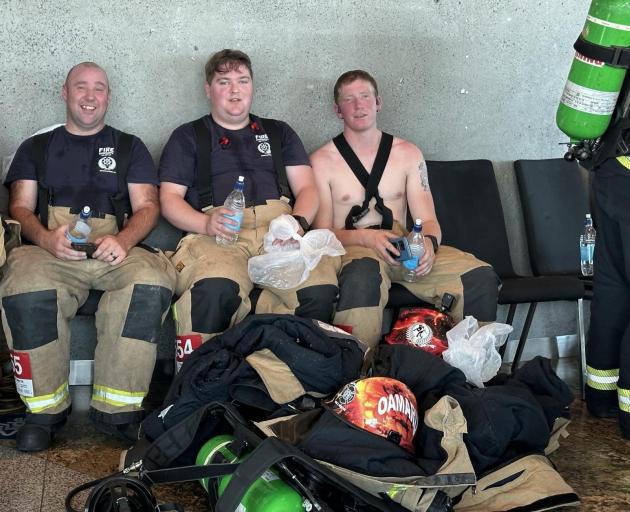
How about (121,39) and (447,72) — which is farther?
(447,72)

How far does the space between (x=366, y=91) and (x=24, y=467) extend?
2201mm

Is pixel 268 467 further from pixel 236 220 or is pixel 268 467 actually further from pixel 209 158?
pixel 209 158

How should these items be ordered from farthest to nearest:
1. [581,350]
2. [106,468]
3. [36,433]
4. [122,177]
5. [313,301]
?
[581,350] < [122,177] < [313,301] < [36,433] < [106,468]

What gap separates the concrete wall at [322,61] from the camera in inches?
159

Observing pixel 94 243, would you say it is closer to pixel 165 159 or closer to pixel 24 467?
pixel 165 159

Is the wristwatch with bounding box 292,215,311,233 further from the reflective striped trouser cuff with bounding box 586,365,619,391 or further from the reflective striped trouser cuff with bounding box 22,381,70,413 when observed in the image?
the reflective striped trouser cuff with bounding box 586,365,619,391

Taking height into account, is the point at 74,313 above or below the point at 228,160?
below

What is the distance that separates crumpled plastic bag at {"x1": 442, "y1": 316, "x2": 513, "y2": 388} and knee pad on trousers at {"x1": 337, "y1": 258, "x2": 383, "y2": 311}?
350 mm

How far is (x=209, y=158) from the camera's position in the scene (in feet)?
12.7

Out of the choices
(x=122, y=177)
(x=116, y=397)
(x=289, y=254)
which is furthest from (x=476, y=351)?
(x=122, y=177)

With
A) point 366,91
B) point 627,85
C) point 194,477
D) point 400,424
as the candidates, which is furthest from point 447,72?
point 194,477

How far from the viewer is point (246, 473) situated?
236 cm

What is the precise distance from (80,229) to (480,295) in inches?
65.6

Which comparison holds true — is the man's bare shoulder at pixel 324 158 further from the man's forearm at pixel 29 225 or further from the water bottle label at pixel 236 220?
the man's forearm at pixel 29 225
